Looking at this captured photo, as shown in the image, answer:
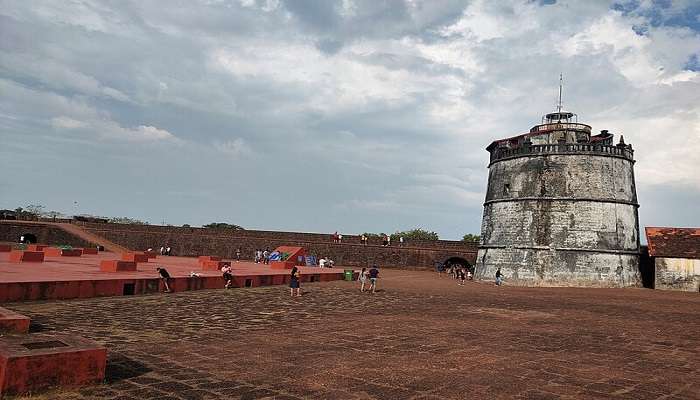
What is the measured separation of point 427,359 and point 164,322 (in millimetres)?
4844

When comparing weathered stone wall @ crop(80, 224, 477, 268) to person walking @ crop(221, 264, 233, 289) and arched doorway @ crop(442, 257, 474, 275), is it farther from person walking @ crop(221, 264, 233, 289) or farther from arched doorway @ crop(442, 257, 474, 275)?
person walking @ crop(221, 264, 233, 289)

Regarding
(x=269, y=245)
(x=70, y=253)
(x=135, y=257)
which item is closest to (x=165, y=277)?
(x=135, y=257)

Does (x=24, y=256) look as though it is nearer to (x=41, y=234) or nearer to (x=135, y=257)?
(x=135, y=257)

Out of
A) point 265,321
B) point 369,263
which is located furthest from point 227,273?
point 369,263

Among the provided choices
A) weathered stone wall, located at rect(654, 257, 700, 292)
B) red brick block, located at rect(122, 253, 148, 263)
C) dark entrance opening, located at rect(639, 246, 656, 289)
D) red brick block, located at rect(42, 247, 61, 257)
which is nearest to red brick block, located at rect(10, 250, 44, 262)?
red brick block, located at rect(122, 253, 148, 263)

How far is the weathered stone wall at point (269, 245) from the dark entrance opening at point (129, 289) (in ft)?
68.1

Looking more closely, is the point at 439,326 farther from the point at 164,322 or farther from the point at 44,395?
the point at 44,395

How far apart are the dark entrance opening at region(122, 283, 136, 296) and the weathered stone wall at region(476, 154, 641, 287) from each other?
58.1 feet

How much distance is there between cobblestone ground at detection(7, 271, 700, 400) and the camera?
486cm

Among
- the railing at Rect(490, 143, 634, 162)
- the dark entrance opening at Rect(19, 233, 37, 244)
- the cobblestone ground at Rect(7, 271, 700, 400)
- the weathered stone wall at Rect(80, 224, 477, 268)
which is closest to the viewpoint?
the cobblestone ground at Rect(7, 271, 700, 400)

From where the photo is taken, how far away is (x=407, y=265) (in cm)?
3189

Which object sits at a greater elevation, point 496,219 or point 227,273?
point 496,219

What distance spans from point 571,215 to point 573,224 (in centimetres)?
44

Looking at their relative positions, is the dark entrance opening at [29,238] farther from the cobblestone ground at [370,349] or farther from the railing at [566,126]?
the railing at [566,126]
